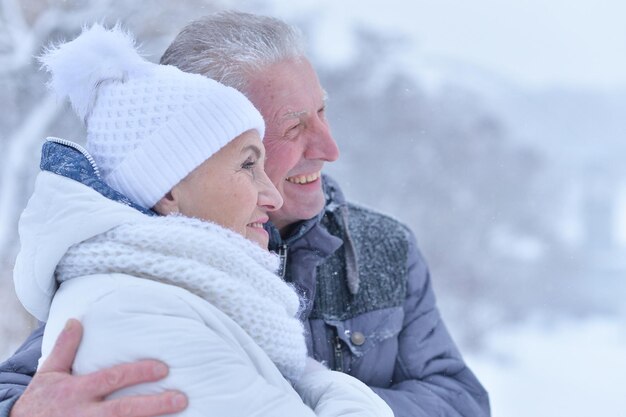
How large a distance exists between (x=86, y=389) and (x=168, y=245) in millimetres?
234

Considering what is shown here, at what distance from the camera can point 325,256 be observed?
6.37 ft

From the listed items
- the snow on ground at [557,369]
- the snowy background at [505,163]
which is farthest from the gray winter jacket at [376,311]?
the snowy background at [505,163]

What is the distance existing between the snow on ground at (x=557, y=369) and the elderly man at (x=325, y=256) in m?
3.70

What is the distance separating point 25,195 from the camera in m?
4.05

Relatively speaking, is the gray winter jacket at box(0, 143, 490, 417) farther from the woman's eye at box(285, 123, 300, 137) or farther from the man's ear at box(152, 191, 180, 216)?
the man's ear at box(152, 191, 180, 216)

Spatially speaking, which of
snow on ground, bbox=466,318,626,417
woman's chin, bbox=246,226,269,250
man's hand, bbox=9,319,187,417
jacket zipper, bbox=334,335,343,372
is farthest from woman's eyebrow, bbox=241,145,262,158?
snow on ground, bbox=466,318,626,417

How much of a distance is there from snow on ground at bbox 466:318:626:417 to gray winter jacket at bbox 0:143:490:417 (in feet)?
12.1

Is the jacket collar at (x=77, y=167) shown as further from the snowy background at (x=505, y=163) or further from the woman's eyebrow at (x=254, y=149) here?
the snowy background at (x=505, y=163)

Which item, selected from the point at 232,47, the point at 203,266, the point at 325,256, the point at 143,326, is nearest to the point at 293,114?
the point at 232,47

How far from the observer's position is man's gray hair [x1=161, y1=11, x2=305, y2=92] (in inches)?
72.0

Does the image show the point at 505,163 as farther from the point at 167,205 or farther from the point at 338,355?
the point at 167,205

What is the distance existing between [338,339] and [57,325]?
2.68ft

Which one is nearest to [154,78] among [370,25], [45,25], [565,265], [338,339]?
[338,339]

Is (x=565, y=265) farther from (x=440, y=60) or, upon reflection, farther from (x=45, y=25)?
(x=45, y=25)
